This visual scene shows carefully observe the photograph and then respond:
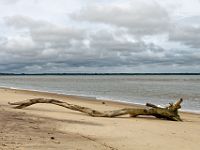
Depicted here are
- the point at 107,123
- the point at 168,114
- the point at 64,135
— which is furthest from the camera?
the point at 168,114

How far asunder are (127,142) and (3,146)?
9.73 feet

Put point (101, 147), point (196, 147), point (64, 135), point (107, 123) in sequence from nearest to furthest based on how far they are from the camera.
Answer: point (101, 147), point (196, 147), point (64, 135), point (107, 123)

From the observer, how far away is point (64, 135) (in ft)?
31.0

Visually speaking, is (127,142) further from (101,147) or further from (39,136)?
(39,136)

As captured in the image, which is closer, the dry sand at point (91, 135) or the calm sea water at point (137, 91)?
the dry sand at point (91, 135)

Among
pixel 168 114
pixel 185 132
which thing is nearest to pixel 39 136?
pixel 185 132

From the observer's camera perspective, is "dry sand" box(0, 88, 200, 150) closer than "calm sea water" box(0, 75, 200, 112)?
Yes

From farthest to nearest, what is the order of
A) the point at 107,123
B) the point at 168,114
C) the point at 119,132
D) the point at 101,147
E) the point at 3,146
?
the point at 168,114 → the point at 107,123 → the point at 119,132 → the point at 101,147 → the point at 3,146

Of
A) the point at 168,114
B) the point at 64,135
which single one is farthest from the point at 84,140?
the point at 168,114

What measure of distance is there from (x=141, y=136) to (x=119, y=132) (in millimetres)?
771

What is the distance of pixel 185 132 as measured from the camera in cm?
1119

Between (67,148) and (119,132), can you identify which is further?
(119,132)

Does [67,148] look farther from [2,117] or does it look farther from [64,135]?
[2,117]

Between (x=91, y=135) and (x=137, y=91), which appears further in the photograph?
(x=137, y=91)
